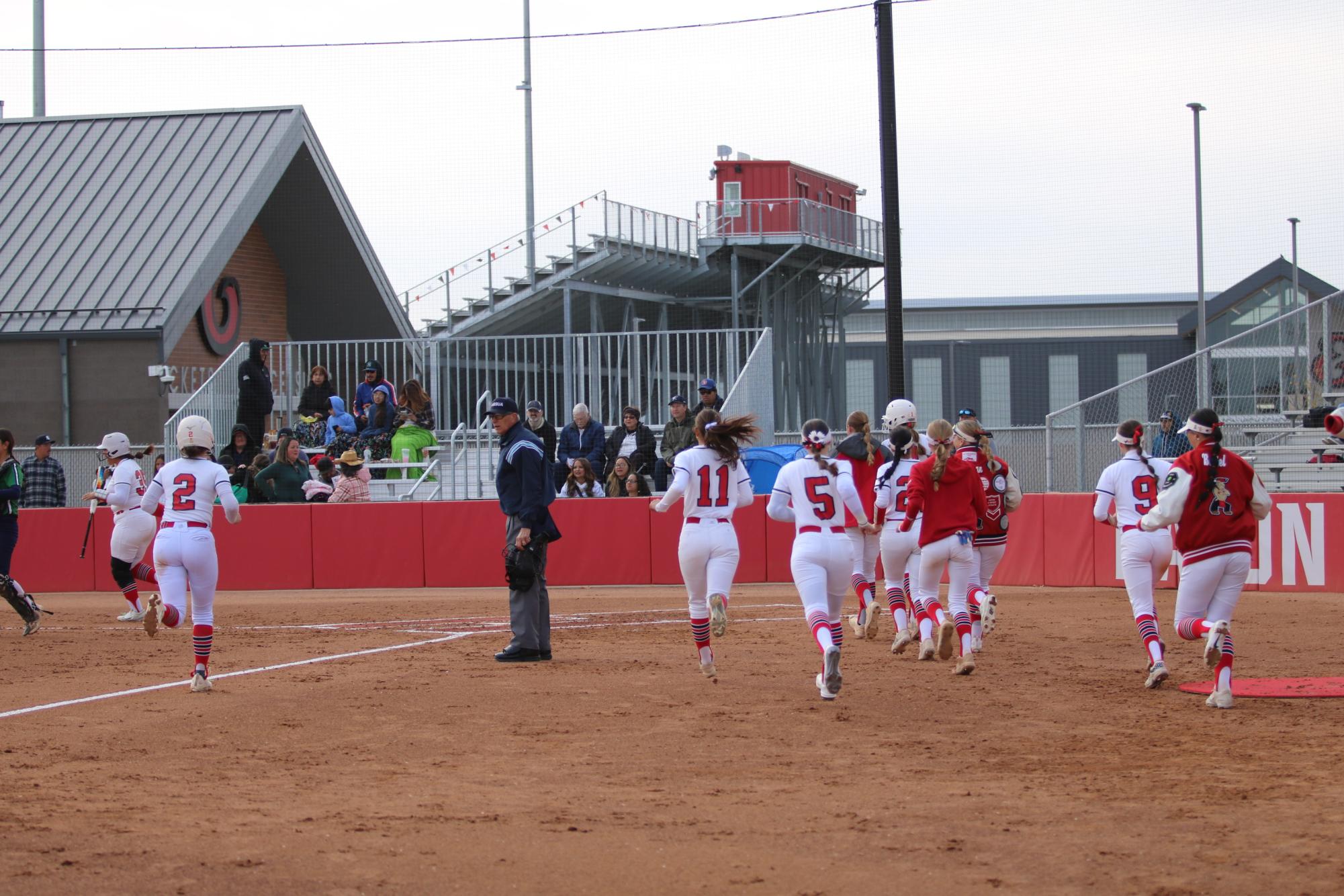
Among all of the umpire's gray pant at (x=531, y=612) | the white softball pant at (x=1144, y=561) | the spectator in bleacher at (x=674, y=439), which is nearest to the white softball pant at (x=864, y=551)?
the white softball pant at (x=1144, y=561)

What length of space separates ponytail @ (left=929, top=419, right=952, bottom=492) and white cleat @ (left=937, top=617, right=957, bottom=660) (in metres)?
0.97

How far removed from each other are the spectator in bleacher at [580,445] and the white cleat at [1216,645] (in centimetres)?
1304

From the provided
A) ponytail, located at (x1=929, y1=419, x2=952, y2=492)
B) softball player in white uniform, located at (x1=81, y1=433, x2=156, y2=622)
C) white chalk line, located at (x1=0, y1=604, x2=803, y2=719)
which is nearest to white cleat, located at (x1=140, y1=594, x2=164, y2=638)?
softball player in white uniform, located at (x1=81, y1=433, x2=156, y2=622)

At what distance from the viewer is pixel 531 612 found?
40.1 feet

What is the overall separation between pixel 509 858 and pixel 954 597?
590cm

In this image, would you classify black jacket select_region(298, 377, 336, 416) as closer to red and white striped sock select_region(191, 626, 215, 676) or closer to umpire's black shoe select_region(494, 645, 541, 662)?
umpire's black shoe select_region(494, 645, 541, 662)

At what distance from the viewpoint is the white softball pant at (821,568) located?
32.3 feet

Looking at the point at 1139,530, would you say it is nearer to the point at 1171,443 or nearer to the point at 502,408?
the point at 502,408

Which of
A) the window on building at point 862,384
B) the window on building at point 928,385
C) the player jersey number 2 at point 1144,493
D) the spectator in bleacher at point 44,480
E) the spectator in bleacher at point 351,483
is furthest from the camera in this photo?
the window on building at point 862,384

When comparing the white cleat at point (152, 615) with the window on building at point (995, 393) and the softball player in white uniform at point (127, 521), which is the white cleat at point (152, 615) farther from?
the window on building at point (995, 393)

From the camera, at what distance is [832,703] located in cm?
973

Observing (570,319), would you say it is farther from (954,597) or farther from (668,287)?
(954,597)

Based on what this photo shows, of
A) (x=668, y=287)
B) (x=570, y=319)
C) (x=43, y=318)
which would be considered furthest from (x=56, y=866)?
(x=668, y=287)

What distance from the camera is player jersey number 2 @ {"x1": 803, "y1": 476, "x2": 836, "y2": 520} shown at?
32.3 ft
